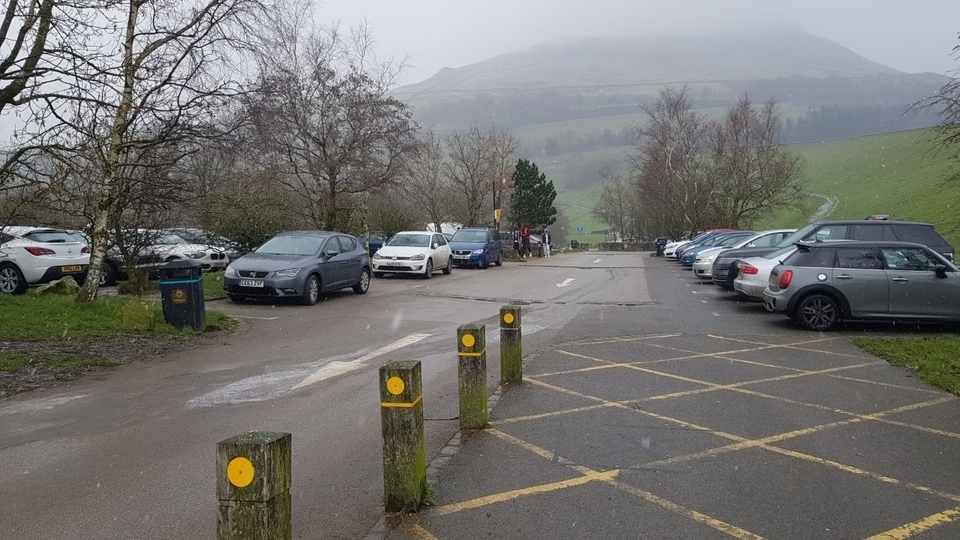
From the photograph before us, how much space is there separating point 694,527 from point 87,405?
585 cm

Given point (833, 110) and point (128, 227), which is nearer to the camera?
point (128, 227)

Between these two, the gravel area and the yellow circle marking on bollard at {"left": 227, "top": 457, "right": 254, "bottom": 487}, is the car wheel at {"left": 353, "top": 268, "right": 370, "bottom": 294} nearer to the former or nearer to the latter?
the gravel area

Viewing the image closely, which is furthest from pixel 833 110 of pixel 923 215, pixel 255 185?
pixel 255 185

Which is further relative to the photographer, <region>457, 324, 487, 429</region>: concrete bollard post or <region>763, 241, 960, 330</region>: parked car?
<region>763, 241, 960, 330</region>: parked car

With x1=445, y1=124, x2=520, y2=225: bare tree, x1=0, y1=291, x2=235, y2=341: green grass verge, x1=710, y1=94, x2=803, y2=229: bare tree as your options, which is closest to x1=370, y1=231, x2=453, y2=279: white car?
x1=0, y1=291, x2=235, y2=341: green grass verge

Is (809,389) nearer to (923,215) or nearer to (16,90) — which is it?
(16,90)

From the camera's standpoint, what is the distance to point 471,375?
5.87m

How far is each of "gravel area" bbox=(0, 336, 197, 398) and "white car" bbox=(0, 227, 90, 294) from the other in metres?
6.26

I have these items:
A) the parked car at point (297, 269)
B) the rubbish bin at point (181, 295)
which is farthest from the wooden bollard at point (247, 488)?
the parked car at point (297, 269)

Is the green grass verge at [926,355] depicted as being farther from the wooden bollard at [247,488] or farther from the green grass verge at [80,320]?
the green grass verge at [80,320]

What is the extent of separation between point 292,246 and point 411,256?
7.30 meters

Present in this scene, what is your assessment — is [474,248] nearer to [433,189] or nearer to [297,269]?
[297,269]

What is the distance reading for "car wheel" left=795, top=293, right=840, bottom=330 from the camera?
A: 39.1 ft

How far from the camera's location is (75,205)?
41.9 ft
